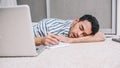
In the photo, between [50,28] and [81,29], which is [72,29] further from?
[50,28]

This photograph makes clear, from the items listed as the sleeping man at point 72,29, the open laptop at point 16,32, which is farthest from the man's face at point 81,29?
the open laptop at point 16,32

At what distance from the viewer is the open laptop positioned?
110cm

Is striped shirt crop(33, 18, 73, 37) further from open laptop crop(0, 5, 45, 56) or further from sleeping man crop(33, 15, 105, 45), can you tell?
open laptop crop(0, 5, 45, 56)

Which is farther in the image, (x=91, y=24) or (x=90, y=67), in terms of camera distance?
(x=91, y=24)

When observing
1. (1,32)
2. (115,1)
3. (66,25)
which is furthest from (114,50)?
(115,1)

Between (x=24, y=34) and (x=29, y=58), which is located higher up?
(x=24, y=34)

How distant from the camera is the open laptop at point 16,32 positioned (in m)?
1.10

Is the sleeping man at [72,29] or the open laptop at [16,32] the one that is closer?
the open laptop at [16,32]

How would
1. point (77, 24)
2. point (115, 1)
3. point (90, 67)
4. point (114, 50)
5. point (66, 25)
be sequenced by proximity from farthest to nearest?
point (115, 1) → point (66, 25) → point (77, 24) → point (114, 50) → point (90, 67)

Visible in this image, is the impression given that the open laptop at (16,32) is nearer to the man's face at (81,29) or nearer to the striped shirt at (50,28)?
the man's face at (81,29)

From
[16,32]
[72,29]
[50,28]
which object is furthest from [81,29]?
[16,32]

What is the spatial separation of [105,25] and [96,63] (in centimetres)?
256

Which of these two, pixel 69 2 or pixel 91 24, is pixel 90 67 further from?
pixel 69 2

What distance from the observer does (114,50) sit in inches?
50.3
